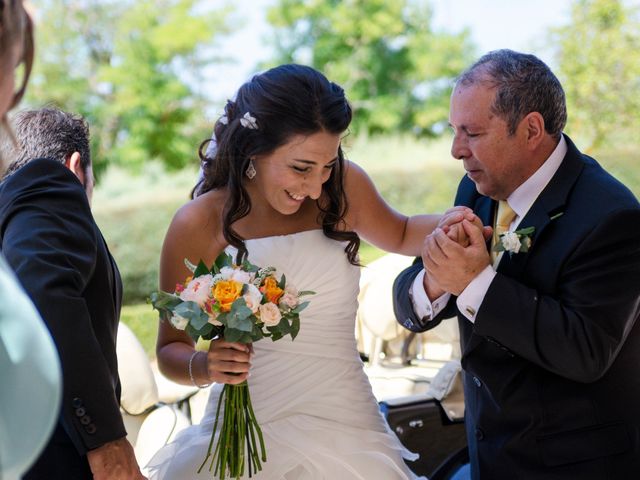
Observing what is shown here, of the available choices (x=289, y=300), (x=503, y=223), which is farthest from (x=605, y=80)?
(x=289, y=300)

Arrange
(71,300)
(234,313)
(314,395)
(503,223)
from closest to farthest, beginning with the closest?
(71,300) → (234,313) → (503,223) → (314,395)

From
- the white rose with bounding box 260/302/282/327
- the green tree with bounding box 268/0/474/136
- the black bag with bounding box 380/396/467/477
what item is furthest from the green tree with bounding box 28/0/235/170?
the white rose with bounding box 260/302/282/327

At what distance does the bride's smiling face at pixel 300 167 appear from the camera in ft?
10.3

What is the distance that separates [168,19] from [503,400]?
15685 millimetres

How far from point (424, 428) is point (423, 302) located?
143 cm

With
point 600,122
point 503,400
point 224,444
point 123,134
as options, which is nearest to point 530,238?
point 503,400

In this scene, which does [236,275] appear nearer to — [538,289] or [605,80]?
[538,289]

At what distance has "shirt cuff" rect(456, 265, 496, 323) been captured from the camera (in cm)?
282

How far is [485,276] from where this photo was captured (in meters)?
Answer: 2.83

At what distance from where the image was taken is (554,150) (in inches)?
119

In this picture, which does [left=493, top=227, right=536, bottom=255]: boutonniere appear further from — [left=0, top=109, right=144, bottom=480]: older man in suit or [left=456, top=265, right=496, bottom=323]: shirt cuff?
[left=0, top=109, right=144, bottom=480]: older man in suit

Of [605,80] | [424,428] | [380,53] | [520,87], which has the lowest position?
[380,53]

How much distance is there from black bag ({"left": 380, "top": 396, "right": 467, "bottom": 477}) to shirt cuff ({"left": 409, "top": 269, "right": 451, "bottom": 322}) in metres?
1.27

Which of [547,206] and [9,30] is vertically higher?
[9,30]
